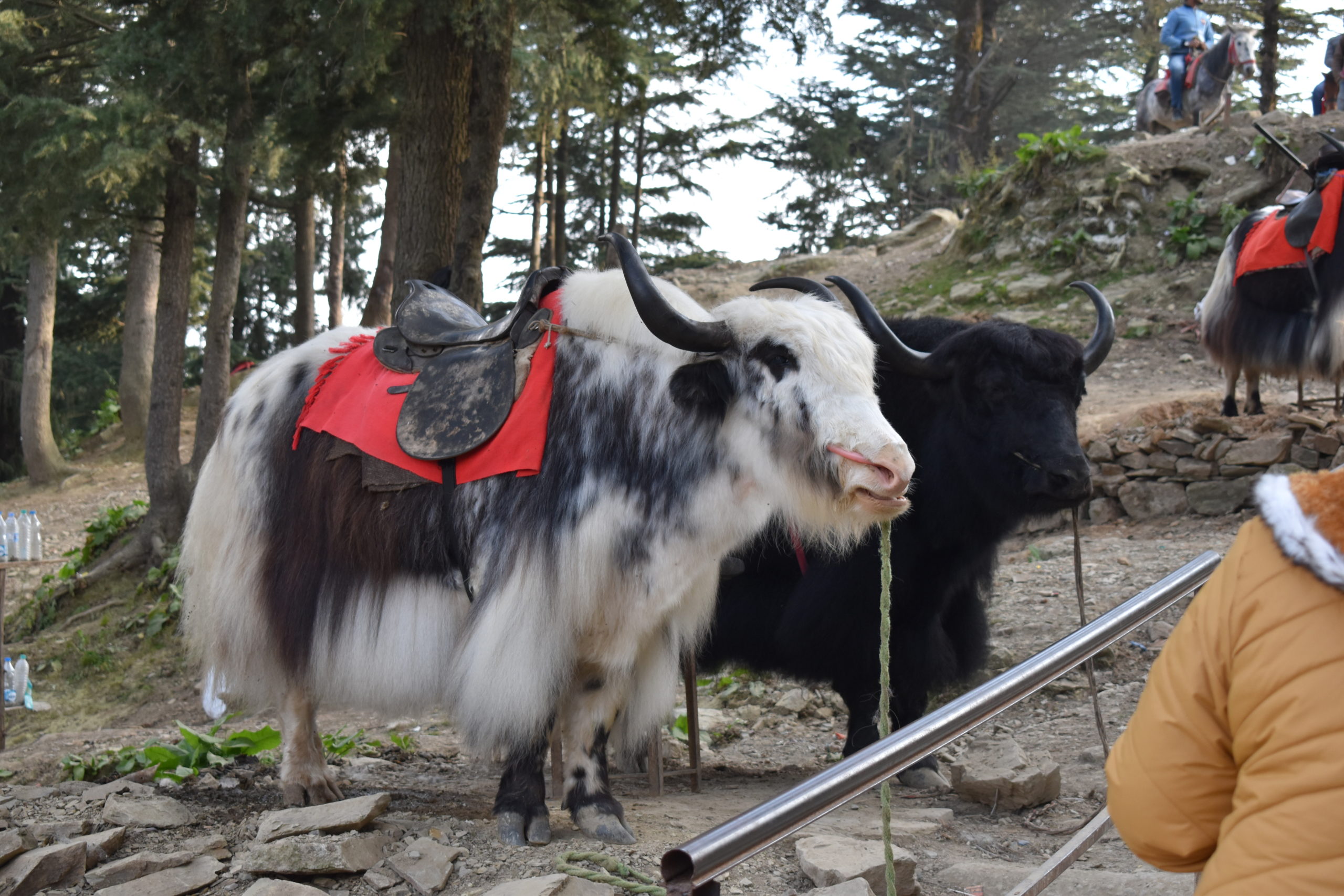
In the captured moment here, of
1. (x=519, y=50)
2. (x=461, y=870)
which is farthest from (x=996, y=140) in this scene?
(x=461, y=870)

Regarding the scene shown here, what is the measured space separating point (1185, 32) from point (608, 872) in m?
15.8

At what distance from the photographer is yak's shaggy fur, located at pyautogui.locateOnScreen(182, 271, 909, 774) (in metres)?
3.47

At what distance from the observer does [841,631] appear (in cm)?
475

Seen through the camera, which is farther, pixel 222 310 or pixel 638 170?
pixel 638 170

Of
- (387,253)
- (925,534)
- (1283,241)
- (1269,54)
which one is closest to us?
(925,534)

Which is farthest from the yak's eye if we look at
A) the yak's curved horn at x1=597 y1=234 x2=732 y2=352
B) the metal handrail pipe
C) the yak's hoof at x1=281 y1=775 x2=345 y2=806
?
the yak's hoof at x1=281 y1=775 x2=345 y2=806

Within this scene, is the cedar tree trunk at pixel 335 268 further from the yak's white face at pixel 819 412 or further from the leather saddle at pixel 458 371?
the yak's white face at pixel 819 412

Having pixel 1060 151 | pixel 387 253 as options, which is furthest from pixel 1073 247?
pixel 387 253

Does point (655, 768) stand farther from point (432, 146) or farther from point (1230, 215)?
point (1230, 215)

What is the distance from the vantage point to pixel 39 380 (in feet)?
57.3

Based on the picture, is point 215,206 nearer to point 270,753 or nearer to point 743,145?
point 270,753

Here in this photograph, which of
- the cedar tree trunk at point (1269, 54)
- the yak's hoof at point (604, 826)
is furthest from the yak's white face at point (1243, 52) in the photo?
the yak's hoof at point (604, 826)

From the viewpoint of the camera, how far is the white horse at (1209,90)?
14430 mm

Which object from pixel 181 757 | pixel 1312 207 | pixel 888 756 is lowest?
pixel 181 757
